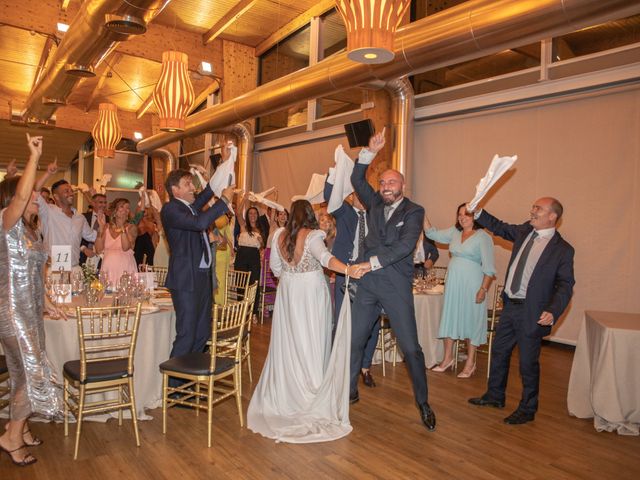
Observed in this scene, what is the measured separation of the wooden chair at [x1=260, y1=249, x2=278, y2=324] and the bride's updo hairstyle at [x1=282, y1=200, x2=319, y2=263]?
4.26 meters

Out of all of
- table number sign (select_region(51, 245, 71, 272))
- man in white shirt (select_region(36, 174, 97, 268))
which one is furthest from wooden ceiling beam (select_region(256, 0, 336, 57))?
table number sign (select_region(51, 245, 71, 272))

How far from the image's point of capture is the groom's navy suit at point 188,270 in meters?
3.82

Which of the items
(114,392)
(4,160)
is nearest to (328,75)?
(114,392)

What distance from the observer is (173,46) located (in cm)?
1136

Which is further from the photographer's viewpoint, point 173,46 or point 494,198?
point 173,46

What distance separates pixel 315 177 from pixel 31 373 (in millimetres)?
2639

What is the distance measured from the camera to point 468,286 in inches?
197

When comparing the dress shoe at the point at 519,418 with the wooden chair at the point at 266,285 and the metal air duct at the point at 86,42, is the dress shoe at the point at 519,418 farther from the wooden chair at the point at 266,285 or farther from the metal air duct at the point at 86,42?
the metal air duct at the point at 86,42

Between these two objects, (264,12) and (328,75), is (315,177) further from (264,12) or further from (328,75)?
(264,12)

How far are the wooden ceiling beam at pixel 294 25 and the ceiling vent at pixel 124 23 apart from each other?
5.48m

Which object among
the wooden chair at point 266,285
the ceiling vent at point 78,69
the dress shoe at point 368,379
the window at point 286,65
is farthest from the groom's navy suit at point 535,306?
the window at point 286,65

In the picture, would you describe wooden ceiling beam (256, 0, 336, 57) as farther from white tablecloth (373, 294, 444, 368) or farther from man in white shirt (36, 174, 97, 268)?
white tablecloth (373, 294, 444, 368)

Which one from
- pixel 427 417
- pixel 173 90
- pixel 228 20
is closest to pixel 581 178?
pixel 427 417

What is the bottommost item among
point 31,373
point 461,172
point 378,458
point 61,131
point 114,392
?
point 378,458
